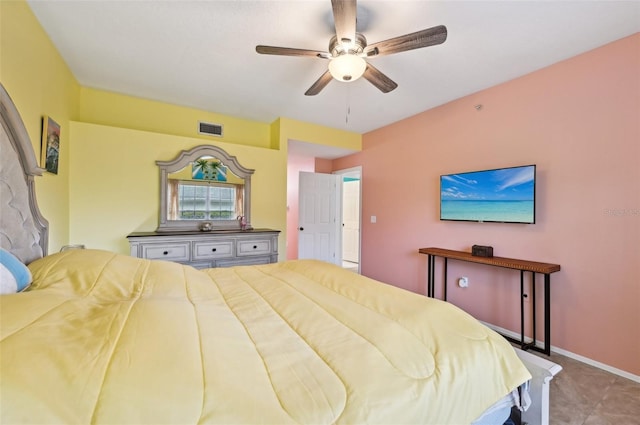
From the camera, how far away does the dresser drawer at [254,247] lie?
128 inches

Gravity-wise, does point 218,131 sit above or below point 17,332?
above

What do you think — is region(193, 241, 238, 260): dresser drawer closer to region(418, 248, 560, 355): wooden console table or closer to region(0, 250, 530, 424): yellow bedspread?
region(0, 250, 530, 424): yellow bedspread

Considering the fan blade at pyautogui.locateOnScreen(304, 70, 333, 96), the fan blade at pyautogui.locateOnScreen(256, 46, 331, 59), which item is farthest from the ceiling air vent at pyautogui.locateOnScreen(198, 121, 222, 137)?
the fan blade at pyautogui.locateOnScreen(256, 46, 331, 59)

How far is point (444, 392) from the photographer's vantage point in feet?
2.82

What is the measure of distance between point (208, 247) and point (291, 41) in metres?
2.26

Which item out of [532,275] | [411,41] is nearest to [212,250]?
[411,41]

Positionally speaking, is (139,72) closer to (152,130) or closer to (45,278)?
(152,130)

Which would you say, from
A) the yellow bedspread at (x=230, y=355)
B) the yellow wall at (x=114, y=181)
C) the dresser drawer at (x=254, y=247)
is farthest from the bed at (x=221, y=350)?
the dresser drawer at (x=254, y=247)

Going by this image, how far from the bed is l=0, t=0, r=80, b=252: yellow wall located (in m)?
0.49

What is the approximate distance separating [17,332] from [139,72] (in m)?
2.83

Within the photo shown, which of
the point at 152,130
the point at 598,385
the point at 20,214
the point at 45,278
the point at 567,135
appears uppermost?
the point at 152,130

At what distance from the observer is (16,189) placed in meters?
1.43

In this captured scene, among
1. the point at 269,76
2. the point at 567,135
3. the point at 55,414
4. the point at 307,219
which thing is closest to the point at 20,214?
the point at 55,414

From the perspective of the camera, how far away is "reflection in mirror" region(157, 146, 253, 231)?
3264mm
